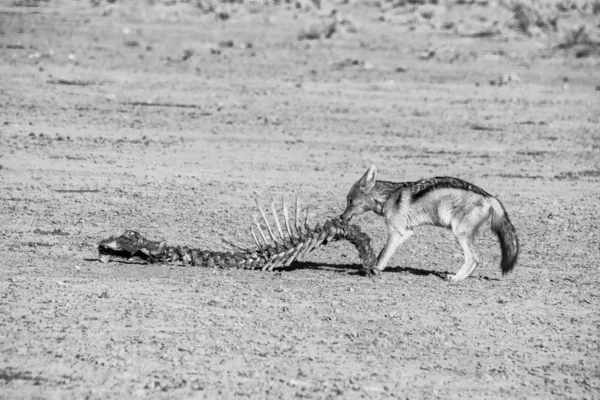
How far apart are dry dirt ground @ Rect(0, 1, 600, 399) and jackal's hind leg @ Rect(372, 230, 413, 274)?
107 mm

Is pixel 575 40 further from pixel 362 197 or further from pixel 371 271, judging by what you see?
pixel 371 271

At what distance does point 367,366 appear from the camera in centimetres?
641

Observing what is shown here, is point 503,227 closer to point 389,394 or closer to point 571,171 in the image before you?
point 389,394

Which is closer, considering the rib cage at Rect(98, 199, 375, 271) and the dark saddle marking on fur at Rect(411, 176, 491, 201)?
the rib cage at Rect(98, 199, 375, 271)

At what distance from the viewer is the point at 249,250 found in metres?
8.54

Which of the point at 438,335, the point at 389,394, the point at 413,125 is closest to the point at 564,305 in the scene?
the point at 438,335

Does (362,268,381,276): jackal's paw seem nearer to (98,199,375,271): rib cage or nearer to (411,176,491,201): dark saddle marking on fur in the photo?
(98,199,375,271): rib cage

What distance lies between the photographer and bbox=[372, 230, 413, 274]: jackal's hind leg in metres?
8.64

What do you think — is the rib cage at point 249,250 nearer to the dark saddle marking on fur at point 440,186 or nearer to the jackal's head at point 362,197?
the jackal's head at point 362,197

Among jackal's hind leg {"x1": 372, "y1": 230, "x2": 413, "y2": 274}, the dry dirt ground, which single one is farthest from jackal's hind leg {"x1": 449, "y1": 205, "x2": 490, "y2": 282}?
jackal's hind leg {"x1": 372, "y1": 230, "x2": 413, "y2": 274}

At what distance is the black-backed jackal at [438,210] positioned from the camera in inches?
330

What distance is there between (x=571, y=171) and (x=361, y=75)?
21.5 ft

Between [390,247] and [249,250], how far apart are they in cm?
112

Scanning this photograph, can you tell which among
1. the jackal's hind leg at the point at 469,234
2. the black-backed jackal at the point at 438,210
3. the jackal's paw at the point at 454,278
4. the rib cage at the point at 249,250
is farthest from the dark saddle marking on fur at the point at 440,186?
the jackal's paw at the point at 454,278
